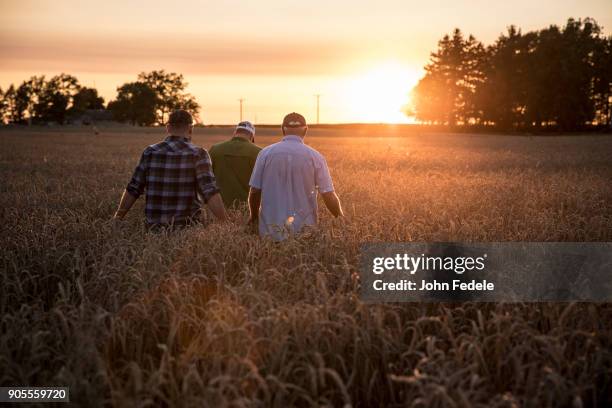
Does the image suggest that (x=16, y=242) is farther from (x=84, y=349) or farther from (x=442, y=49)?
(x=442, y=49)

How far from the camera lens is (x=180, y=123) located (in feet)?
20.3

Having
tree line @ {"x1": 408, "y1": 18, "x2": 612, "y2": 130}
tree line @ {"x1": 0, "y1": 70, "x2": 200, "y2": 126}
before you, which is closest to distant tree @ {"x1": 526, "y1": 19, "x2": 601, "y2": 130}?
tree line @ {"x1": 408, "y1": 18, "x2": 612, "y2": 130}

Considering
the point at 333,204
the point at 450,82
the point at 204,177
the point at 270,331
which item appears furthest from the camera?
the point at 450,82

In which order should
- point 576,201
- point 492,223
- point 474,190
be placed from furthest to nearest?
point 474,190
point 576,201
point 492,223

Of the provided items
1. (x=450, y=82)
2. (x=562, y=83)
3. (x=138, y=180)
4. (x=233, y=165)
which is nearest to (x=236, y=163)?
(x=233, y=165)

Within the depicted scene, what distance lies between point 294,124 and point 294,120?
48 mm

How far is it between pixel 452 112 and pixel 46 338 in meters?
110

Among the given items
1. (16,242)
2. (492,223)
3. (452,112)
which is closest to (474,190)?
(492,223)

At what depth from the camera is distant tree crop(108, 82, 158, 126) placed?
128 m

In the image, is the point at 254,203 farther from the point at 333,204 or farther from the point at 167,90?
the point at 167,90

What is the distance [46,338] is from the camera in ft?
10.7

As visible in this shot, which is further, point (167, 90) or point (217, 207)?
point (167, 90)

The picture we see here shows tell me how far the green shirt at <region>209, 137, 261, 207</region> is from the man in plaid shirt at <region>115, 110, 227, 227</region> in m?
1.92

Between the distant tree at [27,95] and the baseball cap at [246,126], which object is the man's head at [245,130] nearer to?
the baseball cap at [246,126]
